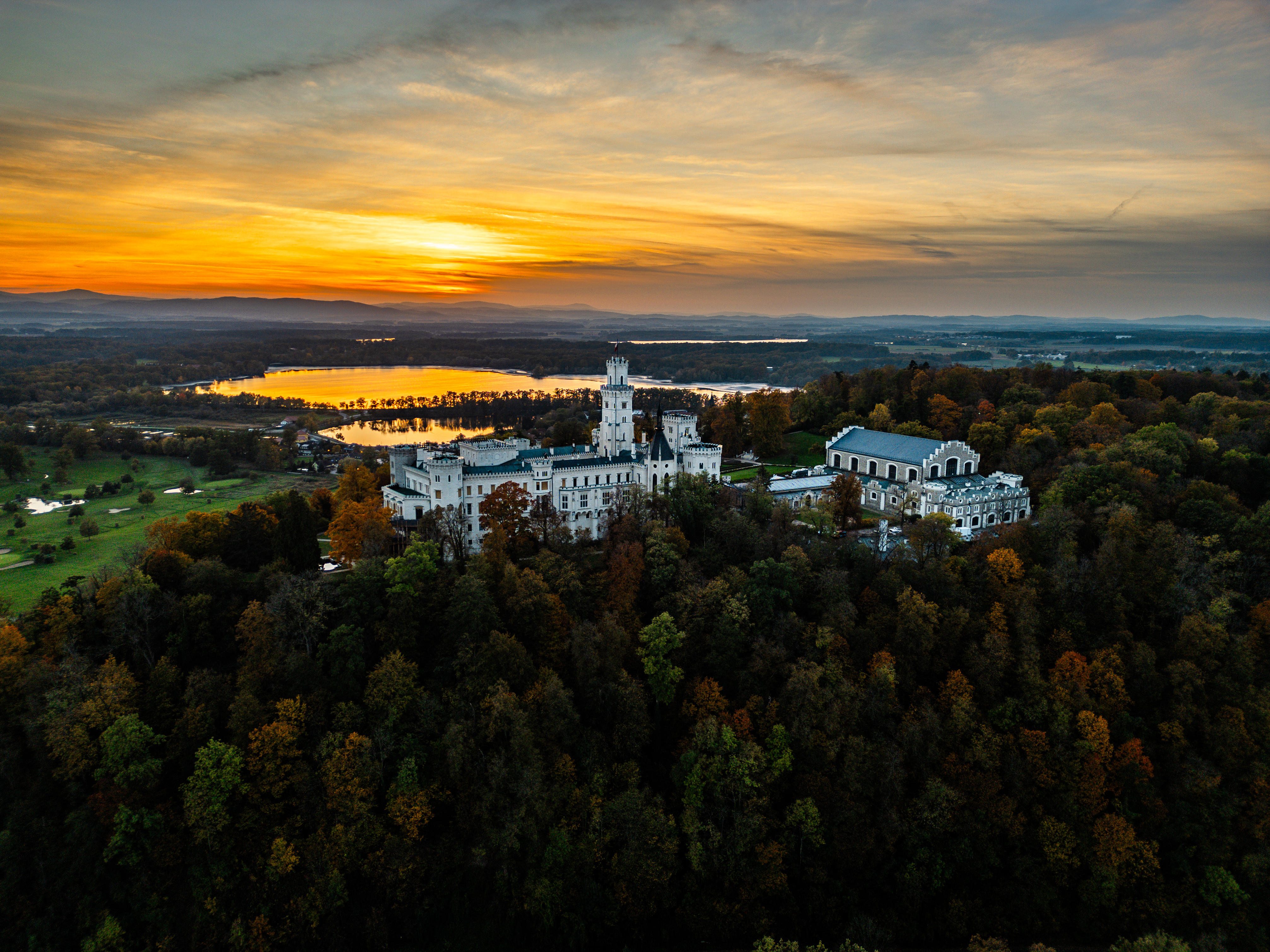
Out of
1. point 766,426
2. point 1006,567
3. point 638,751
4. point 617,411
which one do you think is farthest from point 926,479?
point 638,751

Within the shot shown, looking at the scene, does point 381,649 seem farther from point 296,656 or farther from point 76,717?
point 76,717

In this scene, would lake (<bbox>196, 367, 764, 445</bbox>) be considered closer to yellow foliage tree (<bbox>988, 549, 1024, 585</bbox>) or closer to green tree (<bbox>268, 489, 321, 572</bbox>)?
green tree (<bbox>268, 489, 321, 572</bbox>)

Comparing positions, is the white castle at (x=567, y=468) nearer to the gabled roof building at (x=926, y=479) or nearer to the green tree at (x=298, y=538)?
the green tree at (x=298, y=538)

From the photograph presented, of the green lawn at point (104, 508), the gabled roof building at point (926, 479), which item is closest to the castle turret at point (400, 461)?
the green lawn at point (104, 508)

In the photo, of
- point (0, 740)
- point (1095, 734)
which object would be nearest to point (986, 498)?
point (1095, 734)

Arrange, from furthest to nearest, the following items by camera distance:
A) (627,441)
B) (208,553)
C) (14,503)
→ (14,503), (627,441), (208,553)

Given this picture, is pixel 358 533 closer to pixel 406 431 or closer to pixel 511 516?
pixel 511 516

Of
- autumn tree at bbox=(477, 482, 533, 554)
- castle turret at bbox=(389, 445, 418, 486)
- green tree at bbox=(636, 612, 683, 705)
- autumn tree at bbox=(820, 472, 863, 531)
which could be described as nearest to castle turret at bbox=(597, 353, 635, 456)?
autumn tree at bbox=(477, 482, 533, 554)

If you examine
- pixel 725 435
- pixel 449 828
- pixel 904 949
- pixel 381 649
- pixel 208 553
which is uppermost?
pixel 725 435
